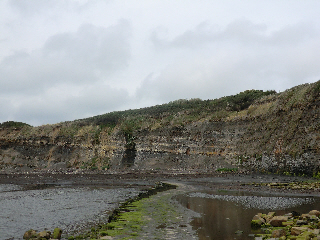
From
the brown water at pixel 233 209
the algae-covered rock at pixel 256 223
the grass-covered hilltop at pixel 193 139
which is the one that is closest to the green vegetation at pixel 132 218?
the brown water at pixel 233 209

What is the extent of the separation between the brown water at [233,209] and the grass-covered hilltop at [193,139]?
16.3 meters

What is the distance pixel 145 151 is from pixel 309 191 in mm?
38531

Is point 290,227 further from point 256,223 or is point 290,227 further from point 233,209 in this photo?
point 233,209

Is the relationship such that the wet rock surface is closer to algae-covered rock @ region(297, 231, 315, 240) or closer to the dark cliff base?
algae-covered rock @ region(297, 231, 315, 240)

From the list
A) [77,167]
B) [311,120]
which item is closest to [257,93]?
[311,120]

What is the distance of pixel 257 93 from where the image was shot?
69250mm

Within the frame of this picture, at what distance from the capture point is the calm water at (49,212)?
48.0ft

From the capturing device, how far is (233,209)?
659 inches

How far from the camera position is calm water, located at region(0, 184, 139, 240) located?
48.0 feet

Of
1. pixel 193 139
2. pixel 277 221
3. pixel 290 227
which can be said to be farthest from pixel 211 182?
pixel 193 139

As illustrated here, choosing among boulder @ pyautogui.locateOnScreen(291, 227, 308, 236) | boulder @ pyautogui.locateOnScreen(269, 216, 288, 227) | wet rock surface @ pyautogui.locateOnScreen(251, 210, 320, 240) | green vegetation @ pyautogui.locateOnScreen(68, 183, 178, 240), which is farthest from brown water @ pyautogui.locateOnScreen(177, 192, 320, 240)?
green vegetation @ pyautogui.locateOnScreen(68, 183, 178, 240)

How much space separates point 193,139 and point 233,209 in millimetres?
37891

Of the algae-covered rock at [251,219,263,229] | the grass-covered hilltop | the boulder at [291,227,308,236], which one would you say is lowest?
the algae-covered rock at [251,219,263,229]

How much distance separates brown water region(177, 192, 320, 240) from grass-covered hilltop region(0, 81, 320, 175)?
16.3 metres
